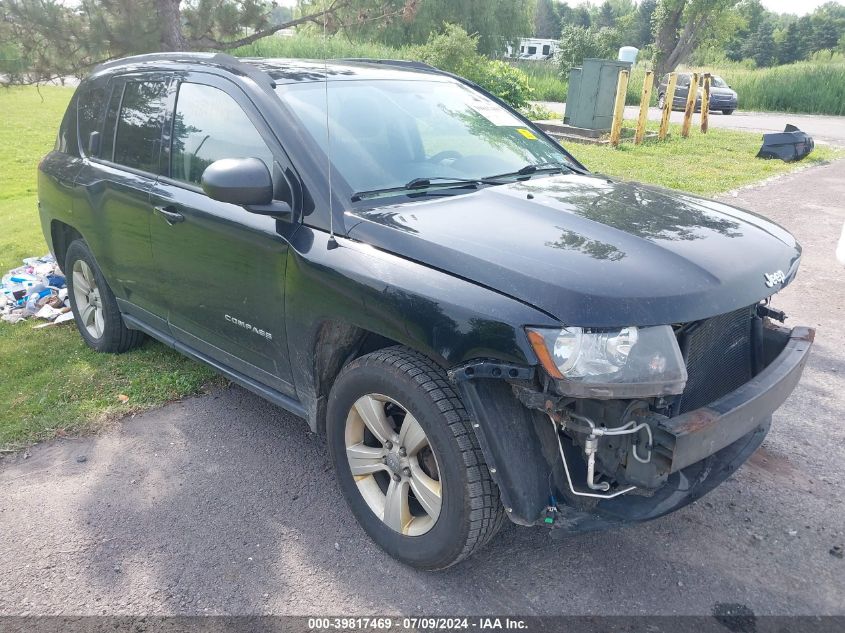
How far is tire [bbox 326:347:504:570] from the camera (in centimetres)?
240

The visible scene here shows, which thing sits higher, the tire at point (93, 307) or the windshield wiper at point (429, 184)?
the windshield wiper at point (429, 184)

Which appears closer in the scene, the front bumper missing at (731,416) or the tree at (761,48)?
the front bumper missing at (731,416)

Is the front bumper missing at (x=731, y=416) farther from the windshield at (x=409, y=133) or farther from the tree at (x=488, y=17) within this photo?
the tree at (x=488, y=17)

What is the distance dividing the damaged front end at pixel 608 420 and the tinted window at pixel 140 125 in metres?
2.48

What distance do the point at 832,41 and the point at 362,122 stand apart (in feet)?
270

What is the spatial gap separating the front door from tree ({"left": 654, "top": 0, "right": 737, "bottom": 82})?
41.5 m

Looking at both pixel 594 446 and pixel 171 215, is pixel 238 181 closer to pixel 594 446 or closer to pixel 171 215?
pixel 171 215

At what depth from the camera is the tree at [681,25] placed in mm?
38375

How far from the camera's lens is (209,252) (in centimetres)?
336

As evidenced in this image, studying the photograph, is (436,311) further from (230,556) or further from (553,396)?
(230,556)

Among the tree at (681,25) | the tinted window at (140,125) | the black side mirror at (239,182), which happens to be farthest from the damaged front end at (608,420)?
the tree at (681,25)

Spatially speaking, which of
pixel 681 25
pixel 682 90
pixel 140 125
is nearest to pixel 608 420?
pixel 140 125

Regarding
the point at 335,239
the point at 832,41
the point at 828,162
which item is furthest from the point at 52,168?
the point at 832,41

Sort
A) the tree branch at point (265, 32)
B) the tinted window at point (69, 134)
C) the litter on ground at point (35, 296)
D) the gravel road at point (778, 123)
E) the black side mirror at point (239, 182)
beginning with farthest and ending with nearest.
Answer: the gravel road at point (778, 123) → the tree branch at point (265, 32) → the litter on ground at point (35, 296) → the tinted window at point (69, 134) → the black side mirror at point (239, 182)
